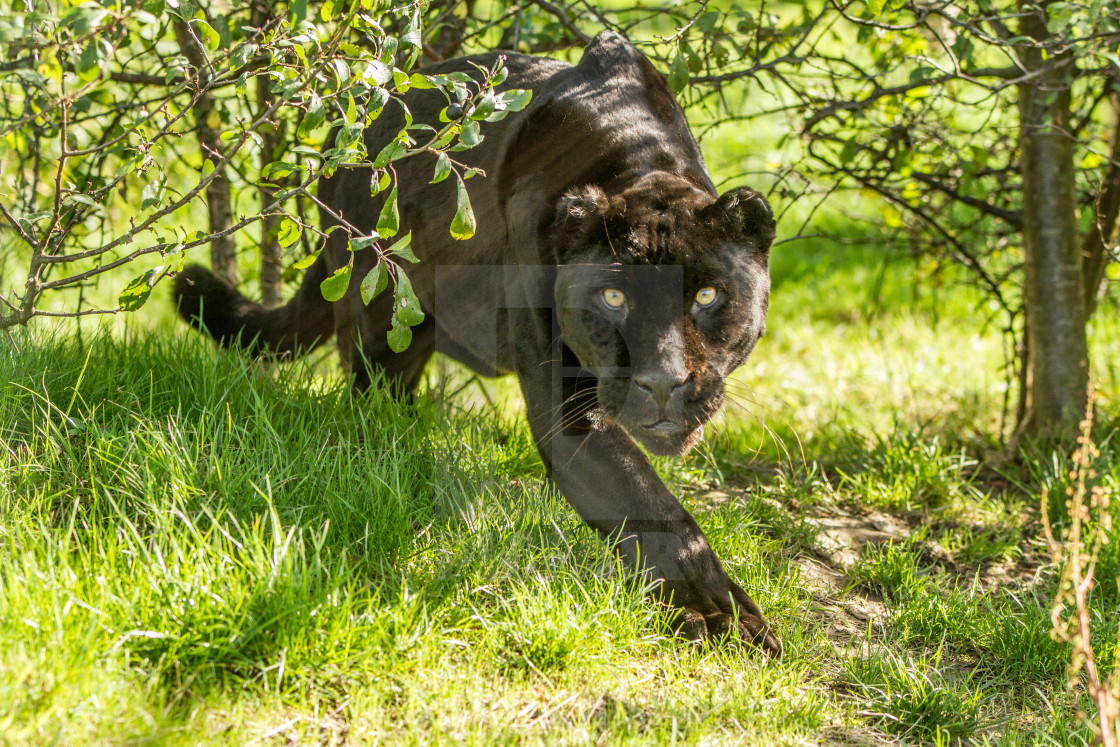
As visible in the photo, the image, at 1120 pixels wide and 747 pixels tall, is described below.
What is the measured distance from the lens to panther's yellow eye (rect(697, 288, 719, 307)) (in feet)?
8.00

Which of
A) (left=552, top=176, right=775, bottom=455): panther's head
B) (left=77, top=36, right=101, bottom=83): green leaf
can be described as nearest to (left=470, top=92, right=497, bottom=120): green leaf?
(left=552, top=176, right=775, bottom=455): panther's head

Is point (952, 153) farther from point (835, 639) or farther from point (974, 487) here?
point (835, 639)

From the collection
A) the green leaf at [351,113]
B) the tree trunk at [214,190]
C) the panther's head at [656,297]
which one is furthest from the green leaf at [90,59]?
the tree trunk at [214,190]

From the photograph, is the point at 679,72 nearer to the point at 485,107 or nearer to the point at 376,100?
the point at 485,107

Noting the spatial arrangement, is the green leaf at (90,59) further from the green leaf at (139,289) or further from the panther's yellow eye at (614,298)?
the panther's yellow eye at (614,298)

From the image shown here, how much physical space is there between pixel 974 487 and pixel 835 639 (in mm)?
1617

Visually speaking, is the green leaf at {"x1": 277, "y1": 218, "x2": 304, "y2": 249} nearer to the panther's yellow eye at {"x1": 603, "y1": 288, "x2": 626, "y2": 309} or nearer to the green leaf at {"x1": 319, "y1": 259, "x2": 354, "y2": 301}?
the green leaf at {"x1": 319, "y1": 259, "x2": 354, "y2": 301}

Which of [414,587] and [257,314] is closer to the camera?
[414,587]

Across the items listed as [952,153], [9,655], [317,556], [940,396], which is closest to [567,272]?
[317,556]

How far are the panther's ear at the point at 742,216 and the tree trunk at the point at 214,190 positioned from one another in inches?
82.1

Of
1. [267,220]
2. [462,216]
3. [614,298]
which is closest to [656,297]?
[614,298]

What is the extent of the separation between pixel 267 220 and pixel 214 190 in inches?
12.6

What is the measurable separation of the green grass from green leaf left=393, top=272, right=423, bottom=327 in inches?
21.1

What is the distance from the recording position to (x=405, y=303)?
86.6 inches
